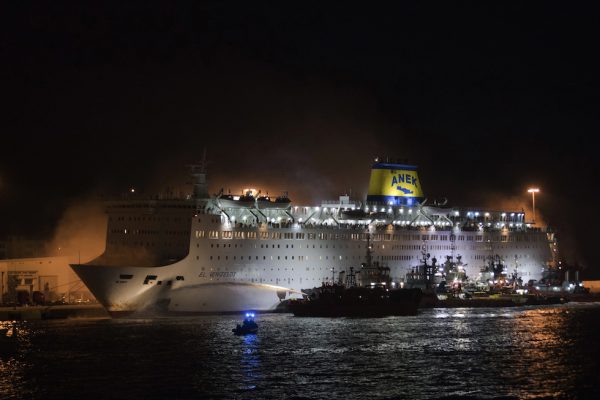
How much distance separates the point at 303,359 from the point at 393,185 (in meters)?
36.8

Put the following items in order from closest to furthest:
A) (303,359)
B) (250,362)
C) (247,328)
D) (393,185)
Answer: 1. (250,362)
2. (303,359)
3. (247,328)
4. (393,185)

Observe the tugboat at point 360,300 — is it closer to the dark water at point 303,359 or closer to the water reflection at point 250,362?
the dark water at point 303,359

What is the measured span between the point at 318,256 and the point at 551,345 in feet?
73.4

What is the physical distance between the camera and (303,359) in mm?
44438

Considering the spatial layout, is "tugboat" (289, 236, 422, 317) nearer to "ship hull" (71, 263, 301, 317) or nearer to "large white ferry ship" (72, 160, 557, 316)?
"large white ferry ship" (72, 160, 557, 316)

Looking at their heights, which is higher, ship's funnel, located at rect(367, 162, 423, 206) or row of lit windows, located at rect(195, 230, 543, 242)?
ship's funnel, located at rect(367, 162, 423, 206)

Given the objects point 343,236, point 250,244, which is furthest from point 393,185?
point 250,244

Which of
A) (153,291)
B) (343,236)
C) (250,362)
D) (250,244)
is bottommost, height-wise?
(250,362)

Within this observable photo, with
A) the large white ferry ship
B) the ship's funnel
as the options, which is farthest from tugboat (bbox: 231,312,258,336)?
the ship's funnel

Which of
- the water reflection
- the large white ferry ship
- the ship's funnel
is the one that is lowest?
the water reflection

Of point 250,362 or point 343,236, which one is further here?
point 343,236

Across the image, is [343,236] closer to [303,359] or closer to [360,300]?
[360,300]

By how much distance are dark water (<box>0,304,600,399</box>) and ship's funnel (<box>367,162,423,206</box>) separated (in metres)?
18.6

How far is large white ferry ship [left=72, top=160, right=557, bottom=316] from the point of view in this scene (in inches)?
2340
